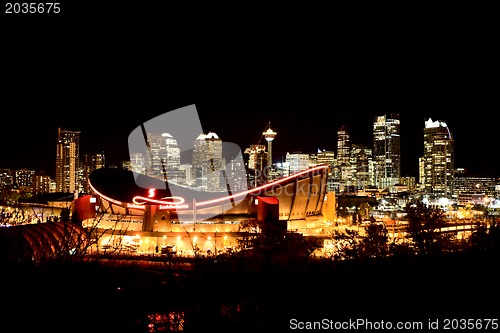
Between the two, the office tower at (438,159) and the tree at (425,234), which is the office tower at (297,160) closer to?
the office tower at (438,159)

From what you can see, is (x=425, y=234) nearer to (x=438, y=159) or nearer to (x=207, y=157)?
(x=207, y=157)

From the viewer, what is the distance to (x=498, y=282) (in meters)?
11.4

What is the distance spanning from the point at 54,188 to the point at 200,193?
289ft

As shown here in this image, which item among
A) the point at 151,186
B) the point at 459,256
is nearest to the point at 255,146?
the point at 151,186

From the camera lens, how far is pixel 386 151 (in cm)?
16250

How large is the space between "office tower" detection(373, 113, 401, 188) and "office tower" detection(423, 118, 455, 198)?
13.0 metres

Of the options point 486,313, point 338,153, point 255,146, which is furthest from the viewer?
point 338,153

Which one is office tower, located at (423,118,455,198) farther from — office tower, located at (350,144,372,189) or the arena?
the arena

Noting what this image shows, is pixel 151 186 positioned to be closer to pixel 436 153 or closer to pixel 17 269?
pixel 17 269

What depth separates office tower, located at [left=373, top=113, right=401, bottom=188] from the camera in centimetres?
15600

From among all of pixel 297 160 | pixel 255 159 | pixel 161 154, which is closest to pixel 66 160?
pixel 161 154

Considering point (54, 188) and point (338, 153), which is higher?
point (338, 153)

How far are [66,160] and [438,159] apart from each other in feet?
366

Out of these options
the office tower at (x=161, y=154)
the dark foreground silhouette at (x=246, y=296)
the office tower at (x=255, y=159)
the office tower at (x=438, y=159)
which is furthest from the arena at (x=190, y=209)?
the office tower at (x=438, y=159)
